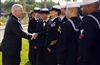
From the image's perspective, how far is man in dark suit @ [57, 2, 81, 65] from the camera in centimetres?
395

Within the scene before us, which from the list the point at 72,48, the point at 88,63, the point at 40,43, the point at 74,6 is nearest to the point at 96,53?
the point at 88,63

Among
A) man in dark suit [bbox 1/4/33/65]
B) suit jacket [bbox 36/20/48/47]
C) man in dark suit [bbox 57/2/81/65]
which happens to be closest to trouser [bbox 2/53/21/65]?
man in dark suit [bbox 1/4/33/65]

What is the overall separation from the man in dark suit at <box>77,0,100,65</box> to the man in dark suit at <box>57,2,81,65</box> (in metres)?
0.70

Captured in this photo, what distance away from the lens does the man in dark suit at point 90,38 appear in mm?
3137

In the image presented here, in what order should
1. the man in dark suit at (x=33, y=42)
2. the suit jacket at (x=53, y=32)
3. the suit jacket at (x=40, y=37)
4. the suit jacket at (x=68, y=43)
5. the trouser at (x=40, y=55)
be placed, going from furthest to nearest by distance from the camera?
the man in dark suit at (x=33, y=42) → the trouser at (x=40, y=55) → the suit jacket at (x=40, y=37) → the suit jacket at (x=53, y=32) → the suit jacket at (x=68, y=43)

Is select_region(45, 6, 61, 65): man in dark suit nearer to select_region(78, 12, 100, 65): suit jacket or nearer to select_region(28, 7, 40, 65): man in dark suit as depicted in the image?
select_region(28, 7, 40, 65): man in dark suit

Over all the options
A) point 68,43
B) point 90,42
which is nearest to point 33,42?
point 68,43

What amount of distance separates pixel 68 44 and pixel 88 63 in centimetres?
81

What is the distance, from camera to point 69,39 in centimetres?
400

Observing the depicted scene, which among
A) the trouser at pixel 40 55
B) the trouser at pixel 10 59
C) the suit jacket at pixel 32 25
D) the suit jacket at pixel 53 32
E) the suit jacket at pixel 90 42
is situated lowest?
the trouser at pixel 40 55

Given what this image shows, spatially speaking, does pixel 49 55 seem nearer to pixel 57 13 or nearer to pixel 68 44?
pixel 57 13

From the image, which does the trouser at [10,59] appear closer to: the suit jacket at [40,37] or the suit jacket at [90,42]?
the suit jacket at [40,37]

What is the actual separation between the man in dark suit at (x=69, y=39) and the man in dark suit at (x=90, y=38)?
0.70 meters

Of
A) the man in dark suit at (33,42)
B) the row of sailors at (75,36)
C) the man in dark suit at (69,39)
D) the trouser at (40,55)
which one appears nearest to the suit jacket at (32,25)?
the man in dark suit at (33,42)
